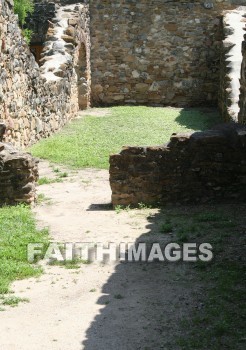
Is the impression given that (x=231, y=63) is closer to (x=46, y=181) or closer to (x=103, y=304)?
(x=46, y=181)

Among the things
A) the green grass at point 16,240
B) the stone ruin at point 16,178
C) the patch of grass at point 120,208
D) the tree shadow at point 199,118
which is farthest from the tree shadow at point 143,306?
the tree shadow at point 199,118

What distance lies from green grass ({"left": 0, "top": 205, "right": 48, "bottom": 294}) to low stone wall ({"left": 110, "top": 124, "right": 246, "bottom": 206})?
1239 millimetres

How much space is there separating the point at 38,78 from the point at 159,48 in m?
5.74

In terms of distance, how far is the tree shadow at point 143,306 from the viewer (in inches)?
159

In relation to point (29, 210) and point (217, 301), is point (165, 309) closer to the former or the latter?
point (217, 301)

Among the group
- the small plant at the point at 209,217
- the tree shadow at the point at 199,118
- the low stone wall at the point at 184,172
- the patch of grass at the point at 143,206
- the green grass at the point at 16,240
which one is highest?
the low stone wall at the point at 184,172

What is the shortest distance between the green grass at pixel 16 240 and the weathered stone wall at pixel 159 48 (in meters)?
10.1

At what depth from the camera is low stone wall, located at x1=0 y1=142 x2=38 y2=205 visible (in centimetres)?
752

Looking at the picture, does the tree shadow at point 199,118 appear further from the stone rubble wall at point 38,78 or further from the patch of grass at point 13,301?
the patch of grass at point 13,301

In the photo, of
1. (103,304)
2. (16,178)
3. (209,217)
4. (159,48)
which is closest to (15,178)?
(16,178)

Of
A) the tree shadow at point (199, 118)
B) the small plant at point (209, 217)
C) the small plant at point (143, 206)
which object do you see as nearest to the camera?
the small plant at point (209, 217)

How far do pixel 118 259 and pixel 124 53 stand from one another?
39.4 ft

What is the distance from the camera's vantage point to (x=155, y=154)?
7465mm

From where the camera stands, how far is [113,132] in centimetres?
1260
